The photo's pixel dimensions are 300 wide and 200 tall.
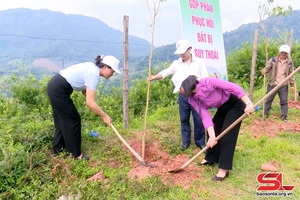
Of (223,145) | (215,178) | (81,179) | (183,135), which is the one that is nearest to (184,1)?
(183,135)

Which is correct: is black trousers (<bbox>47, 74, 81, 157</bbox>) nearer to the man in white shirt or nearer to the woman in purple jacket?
the man in white shirt

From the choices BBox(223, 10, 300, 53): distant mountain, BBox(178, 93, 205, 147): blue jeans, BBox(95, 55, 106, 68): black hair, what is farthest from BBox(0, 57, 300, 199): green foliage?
BBox(223, 10, 300, 53): distant mountain

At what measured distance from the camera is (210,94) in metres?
3.05

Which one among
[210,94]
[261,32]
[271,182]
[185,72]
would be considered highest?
[261,32]

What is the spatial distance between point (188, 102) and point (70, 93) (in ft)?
4.85

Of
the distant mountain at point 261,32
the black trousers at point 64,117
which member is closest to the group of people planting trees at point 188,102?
the black trousers at point 64,117

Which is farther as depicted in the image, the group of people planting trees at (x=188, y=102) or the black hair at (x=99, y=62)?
the black hair at (x=99, y=62)

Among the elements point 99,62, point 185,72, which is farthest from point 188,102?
point 99,62

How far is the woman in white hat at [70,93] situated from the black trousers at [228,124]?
1.31 metres

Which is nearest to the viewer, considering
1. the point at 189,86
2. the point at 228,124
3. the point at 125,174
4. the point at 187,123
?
the point at 189,86

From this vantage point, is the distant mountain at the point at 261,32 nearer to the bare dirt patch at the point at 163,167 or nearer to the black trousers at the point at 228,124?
the bare dirt patch at the point at 163,167

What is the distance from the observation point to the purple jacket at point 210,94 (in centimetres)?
292

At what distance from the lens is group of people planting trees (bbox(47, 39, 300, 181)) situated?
2988mm

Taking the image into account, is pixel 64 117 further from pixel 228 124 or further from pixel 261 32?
pixel 261 32
